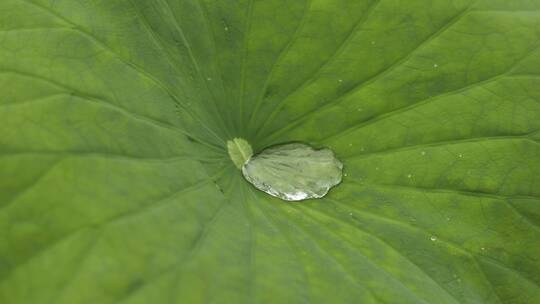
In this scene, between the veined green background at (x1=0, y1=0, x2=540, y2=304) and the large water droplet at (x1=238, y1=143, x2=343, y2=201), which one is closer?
the veined green background at (x1=0, y1=0, x2=540, y2=304)

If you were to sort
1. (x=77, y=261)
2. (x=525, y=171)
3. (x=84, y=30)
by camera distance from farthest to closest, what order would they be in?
1. (x=525, y=171)
2. (x=84, y=30)
3. (x=77, y=261)

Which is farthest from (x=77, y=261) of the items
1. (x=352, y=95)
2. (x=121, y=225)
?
(x=352, y=95)

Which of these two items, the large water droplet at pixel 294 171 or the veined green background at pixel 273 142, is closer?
the veined green background at pixel 273 142

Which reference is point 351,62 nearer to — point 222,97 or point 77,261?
point 222,97
